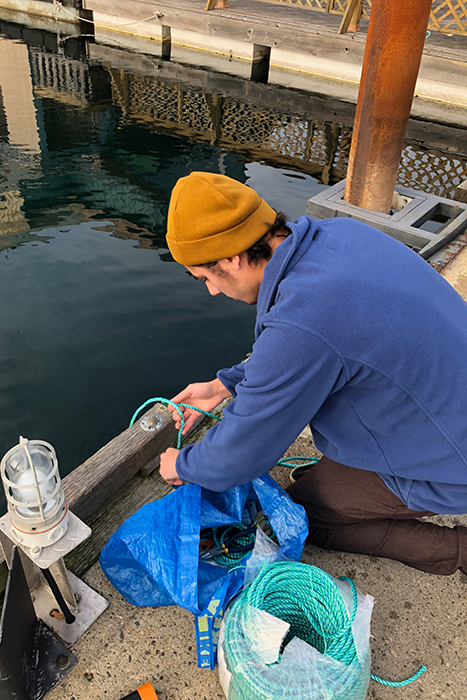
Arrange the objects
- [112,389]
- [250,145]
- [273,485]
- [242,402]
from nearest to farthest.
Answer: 1. [242,402]
2. [273,485]
3. [112,389]
4. [250,145]

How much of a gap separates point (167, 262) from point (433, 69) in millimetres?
9792

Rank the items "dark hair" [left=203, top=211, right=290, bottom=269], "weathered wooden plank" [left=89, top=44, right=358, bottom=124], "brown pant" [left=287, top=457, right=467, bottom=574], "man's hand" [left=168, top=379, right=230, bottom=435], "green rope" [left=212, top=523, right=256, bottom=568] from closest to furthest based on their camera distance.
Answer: "dark hair" [left=203, top=211, right=290, bottom=269] → "green rope" [left=212, top=523, right=256, bottom=568] → "brown pant" [left=287, top=457, right=467, bottom=574] → "man's hand" [left=168, top=379, right=230, bottom=435] → "weathered wooden plank" [left=89, top=44, right=358, bottom=124]

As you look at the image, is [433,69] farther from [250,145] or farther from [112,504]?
[112,504]

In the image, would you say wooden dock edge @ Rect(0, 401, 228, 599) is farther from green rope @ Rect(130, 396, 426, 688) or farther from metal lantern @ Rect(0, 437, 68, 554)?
green rope @ Rect(130, 396, 426, 688)

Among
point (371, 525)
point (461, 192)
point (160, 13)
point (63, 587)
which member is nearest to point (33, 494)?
point (63, 587)

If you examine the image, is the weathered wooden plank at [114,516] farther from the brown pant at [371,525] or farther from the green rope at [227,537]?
the brown pant at [371,525]

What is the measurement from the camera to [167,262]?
23.3 ft

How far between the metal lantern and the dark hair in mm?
881

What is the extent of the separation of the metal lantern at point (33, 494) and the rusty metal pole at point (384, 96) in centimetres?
534

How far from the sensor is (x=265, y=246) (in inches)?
72.2

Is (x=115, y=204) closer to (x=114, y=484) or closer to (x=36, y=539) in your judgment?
(x=114, y=484)

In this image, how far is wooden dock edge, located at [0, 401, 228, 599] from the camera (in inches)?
91.8

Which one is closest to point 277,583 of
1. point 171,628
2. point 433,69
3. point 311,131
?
point 171,628

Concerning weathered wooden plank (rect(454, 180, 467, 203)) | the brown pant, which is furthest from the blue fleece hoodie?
weathered wooden plank (rect(454, 180, 467, 203))
